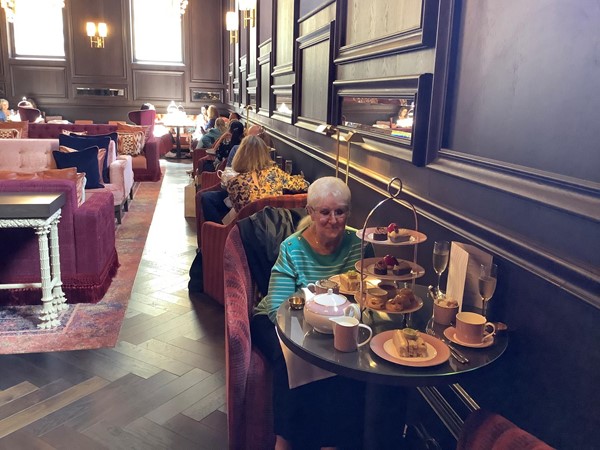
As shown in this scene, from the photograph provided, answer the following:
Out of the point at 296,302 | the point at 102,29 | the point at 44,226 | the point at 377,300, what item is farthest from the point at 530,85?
the point at 102,29

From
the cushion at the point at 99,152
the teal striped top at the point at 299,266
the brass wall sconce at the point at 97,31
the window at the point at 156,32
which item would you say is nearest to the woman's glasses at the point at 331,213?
the teal striped top at the point at 299,266

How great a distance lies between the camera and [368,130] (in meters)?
2.65

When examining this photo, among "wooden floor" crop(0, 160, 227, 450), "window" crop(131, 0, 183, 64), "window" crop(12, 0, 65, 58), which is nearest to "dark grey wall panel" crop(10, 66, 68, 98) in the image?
"window" crop(12, 0, 65, 58)

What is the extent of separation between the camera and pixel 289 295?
2.08 metres

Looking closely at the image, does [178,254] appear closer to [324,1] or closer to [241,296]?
[324,1]

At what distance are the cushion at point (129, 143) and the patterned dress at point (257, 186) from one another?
5198 millimetres

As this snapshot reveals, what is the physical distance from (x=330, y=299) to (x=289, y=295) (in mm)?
409

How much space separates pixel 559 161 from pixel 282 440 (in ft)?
4.44

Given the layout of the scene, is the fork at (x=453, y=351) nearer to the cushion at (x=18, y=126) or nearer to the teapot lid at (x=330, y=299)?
the teapot lid at (x=330, y=299)

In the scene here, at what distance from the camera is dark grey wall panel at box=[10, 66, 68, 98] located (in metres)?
11.8

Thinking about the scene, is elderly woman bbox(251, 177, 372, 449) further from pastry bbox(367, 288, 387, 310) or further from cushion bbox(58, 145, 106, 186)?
cushion bbox(58, 145, 106, 186)

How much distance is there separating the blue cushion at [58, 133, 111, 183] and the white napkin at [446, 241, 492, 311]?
5.00m

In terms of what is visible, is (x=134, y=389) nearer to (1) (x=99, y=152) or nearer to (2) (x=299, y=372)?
(2) (x=299, y=372)

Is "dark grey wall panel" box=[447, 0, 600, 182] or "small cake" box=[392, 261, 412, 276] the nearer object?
"dark grey wall panel" box=[447, 0, 600, 182]
